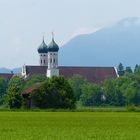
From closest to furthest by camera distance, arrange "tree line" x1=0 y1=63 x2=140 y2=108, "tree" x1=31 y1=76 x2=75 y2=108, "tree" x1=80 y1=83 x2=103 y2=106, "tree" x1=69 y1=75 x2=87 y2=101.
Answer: "tree" x1=31 y1=76 x2=75 y2=108 → "tree line" x1=0 y1=63 x2=140 y2=108 → "tree" x1=80 y1=83 x2=103 y2=106 → "tree" x1=69 y1=75 x2=87 y2=101

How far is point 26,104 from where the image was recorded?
10038cm

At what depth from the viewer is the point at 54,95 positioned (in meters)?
98.3

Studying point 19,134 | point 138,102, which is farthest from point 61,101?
point 19,134

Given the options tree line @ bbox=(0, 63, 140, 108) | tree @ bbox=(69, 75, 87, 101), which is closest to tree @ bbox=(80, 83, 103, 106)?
tree line @ bbox=(0, 63, 140, 108)

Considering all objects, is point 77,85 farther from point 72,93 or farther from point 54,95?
point 54,95

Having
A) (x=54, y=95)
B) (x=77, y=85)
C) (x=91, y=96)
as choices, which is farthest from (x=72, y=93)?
(x=77, y=85)

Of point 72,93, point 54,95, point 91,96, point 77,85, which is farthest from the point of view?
point 77,85

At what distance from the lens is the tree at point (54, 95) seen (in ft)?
320

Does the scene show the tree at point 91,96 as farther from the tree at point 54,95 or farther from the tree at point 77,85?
the tree at point 54,95

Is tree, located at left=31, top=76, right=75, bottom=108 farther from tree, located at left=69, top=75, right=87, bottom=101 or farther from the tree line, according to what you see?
tree, located at left=69, top=75, right=87, bottom=101

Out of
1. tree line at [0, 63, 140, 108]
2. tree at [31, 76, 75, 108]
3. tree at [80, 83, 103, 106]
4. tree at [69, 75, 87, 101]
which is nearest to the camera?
tree at [31, 76, 75, 108]

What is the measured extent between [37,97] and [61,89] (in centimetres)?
338

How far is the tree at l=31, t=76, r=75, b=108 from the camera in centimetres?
9756

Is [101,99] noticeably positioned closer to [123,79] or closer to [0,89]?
[123,79]
